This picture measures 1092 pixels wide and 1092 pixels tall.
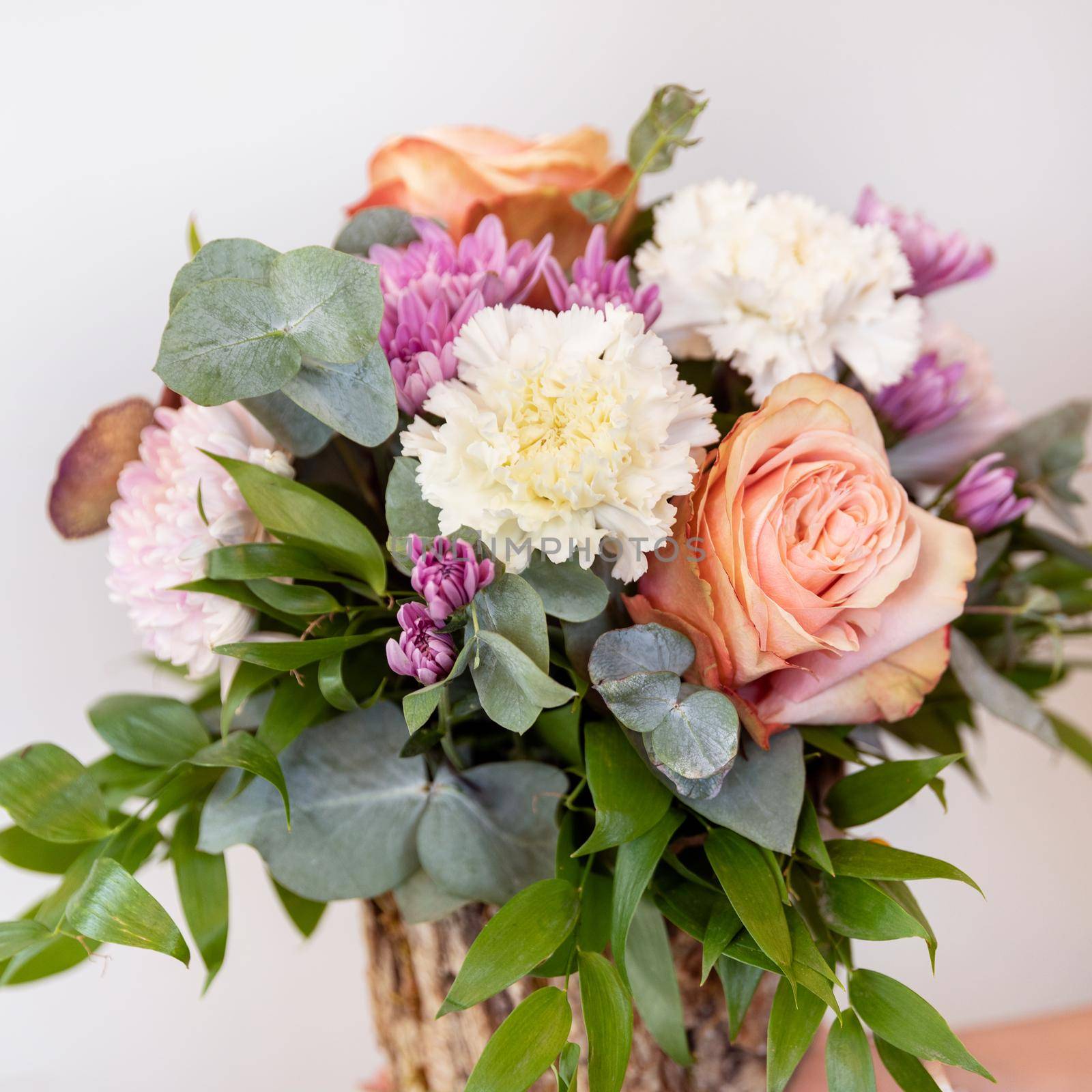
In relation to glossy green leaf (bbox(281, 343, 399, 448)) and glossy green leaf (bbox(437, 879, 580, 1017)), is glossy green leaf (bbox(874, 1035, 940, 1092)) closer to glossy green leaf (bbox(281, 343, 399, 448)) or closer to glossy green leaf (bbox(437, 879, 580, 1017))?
glossy green leaf (bbox(437, 879, 580, 1017))

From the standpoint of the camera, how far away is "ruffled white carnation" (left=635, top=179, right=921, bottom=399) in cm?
49

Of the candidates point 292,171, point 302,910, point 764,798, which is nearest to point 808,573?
point 764,798

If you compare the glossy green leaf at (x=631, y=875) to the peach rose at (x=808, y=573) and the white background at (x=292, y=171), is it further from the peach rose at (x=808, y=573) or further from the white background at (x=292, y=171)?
the white background at (x=292, y=171)

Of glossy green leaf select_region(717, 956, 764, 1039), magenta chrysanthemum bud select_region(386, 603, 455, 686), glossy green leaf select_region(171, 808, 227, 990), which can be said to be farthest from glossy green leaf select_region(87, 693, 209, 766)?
glossy green leaf select_region(717, 956, 764, 1039)

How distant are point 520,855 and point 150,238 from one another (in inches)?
19.5

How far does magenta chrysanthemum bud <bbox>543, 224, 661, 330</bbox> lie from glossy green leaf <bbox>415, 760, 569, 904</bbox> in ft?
0.68

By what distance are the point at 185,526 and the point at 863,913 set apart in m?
0.32

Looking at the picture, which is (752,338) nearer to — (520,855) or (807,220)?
(807,220)

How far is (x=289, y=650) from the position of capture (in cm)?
40

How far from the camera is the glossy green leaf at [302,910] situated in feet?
1.67

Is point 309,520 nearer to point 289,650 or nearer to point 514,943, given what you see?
point 289,650

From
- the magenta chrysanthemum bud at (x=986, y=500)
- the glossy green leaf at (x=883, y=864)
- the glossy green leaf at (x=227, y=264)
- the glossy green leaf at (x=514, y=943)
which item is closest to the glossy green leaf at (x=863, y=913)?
the glossy green leaf at (x=883, y=864)

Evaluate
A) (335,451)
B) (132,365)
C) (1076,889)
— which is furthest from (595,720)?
(1076,889)

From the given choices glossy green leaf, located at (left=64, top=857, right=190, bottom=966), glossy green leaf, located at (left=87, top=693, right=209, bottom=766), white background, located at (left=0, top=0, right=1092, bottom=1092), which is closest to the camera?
glossy green leaf, located at (left=64, top=857, right=190, bottom=966)
